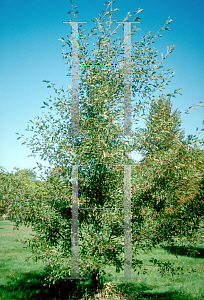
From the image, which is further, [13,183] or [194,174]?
[13,183]

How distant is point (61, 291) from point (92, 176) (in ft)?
20.0

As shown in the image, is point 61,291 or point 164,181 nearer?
point 164,181

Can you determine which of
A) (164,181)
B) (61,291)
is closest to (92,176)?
(164,181)

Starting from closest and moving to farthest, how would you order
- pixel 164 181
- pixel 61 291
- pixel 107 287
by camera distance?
pixel 164 181
pixel 107 287
pixel 61 291

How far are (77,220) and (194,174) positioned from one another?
2.98 m

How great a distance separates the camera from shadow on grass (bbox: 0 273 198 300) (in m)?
8.95

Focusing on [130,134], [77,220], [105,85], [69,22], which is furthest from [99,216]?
[69,22]

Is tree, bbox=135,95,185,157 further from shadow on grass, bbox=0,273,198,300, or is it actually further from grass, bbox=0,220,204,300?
shadow on grass, bbox=0,273,198,300

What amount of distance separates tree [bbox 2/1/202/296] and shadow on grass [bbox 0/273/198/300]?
10.8ft

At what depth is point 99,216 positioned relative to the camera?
590 centimetres

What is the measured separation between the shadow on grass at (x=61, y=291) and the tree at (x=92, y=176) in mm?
3304

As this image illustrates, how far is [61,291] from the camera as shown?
9.70 m

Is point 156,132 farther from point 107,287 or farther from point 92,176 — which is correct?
point 107,287

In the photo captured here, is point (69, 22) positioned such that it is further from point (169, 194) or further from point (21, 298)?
point (21, 298)
